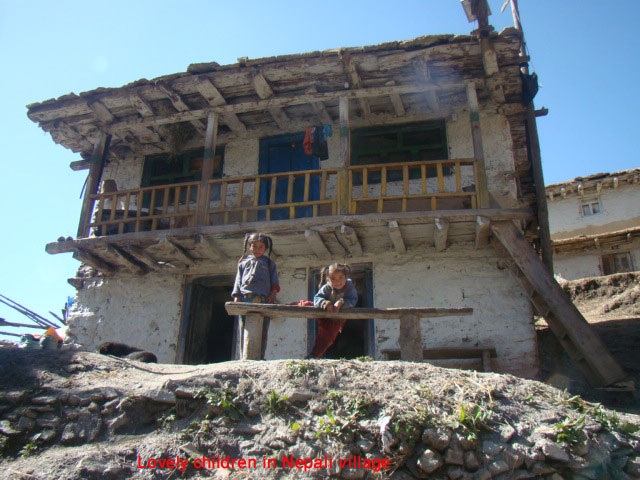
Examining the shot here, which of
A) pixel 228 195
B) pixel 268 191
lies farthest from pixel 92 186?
pixel 268 191

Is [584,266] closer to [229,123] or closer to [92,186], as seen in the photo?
[229,123]

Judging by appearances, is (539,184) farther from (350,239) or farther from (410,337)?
(410,337)

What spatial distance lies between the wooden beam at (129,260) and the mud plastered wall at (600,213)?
1949 cm

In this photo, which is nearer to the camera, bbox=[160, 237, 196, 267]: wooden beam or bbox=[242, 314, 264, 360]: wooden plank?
bbox=[242, 314, 264, 360]: wooden plank

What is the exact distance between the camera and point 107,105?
988 centimetres

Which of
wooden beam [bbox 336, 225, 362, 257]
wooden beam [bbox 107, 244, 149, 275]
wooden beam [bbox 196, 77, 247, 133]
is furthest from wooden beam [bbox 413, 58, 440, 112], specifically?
wooden beam [bbox 107, 244, 149, 275]

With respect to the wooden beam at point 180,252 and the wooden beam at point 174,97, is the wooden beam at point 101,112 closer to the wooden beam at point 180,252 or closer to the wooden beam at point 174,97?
the wooden beam at point 174,97

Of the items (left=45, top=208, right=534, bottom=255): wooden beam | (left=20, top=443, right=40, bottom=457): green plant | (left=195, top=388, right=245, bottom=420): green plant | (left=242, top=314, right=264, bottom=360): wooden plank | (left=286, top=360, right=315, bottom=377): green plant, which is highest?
(left=45, top=208, right=534, bottom=255): wooden beam

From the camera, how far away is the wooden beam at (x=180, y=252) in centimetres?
898

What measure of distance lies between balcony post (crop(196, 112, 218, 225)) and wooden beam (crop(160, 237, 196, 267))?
1.75 feet

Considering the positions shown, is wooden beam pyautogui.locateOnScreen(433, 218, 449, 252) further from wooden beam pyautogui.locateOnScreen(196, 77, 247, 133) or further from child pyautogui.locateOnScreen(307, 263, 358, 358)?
wooden beam pyautogui.locateOnScreen(196, 77, 247, 133)

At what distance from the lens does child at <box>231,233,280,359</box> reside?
623 cm

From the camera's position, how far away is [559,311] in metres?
7.44

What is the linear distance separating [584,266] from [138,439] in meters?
19.1
